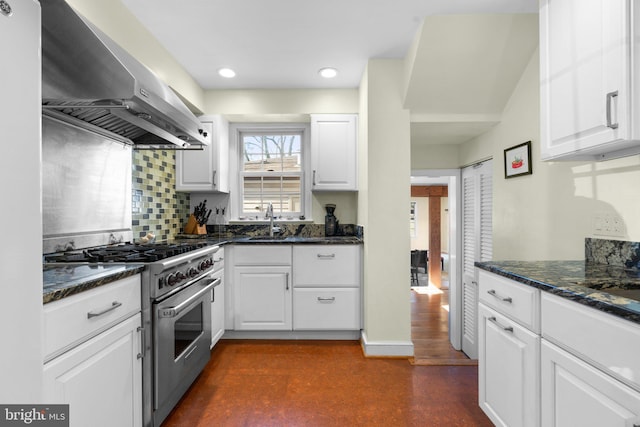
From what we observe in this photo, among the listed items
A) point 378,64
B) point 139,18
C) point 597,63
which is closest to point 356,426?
point 597,63

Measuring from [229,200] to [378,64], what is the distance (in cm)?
205

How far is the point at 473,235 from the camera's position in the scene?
318cm

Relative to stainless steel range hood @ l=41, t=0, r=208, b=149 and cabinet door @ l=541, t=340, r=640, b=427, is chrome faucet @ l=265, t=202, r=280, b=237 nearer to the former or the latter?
stainless steel range hood @ l=41, t=0, r=208, b=149

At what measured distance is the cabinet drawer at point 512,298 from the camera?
1242mm

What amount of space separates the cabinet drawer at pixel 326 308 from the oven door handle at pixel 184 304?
830 millimetres

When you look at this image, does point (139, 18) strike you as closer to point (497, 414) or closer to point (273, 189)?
point (273, 189)

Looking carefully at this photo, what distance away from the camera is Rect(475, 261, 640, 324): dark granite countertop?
911 mm

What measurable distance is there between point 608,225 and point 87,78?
8.52 feet

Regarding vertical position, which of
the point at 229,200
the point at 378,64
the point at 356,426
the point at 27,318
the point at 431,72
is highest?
the point at 378,64

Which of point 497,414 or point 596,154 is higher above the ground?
point 596,154

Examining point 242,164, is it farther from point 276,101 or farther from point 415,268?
point 415,268

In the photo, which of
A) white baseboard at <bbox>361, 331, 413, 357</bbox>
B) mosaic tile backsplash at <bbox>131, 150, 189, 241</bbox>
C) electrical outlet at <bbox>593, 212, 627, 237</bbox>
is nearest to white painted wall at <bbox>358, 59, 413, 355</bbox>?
white baseboard at <bbox>361, 331, 413, 357</bbox>

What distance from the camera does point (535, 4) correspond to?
195 cm

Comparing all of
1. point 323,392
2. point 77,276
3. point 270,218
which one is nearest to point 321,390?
point 323,392
